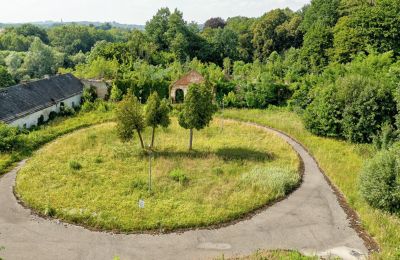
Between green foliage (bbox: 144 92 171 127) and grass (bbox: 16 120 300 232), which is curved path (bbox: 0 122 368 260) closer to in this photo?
grass (bbox: 16 120 300 232)

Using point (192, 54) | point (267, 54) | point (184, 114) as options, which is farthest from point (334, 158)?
point (267, 54)

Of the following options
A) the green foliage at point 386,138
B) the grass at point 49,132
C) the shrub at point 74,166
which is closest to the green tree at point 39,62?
the grass at point 49,132

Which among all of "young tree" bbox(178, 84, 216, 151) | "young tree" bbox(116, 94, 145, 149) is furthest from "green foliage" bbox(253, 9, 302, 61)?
"young tree" bbox(116, 94, 145, 149)

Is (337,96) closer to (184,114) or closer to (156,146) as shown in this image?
(184,114)

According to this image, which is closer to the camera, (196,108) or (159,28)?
(196,108)

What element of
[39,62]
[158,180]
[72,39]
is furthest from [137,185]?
[72,39]

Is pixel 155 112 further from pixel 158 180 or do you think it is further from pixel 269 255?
pixel 269 255
